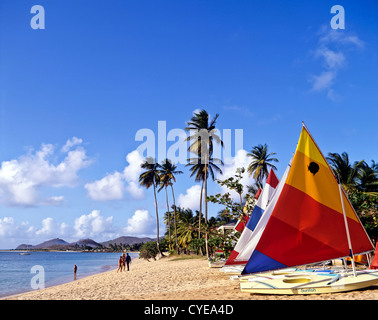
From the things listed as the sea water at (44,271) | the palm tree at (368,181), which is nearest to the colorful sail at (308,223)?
the sea water at (44,271)

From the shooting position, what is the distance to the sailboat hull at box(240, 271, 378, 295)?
9.52m

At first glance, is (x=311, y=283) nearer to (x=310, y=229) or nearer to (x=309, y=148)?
(x=310, y=229)

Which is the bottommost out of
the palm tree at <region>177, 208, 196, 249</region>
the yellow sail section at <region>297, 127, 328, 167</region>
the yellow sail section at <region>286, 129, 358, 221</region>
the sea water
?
the sea water

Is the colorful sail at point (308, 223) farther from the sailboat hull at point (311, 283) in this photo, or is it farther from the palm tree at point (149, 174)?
→ the palm tree at point (149, 174)

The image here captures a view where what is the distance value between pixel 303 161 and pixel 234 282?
7.65 m

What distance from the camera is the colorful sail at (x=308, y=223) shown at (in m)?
9.23

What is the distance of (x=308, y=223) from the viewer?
945 cm

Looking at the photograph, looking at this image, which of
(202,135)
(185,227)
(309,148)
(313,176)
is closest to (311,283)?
(313,176)

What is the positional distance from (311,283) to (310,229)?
6.01ft

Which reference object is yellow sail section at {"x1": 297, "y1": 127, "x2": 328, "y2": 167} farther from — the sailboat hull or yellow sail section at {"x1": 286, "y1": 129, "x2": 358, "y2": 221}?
the sailboat hull

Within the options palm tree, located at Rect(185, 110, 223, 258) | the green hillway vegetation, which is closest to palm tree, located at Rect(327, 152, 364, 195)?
the green hillway vegetation

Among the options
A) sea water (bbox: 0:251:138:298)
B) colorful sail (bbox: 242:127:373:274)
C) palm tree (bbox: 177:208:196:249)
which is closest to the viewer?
colorful sail (bbox: 242:127:373:274)
